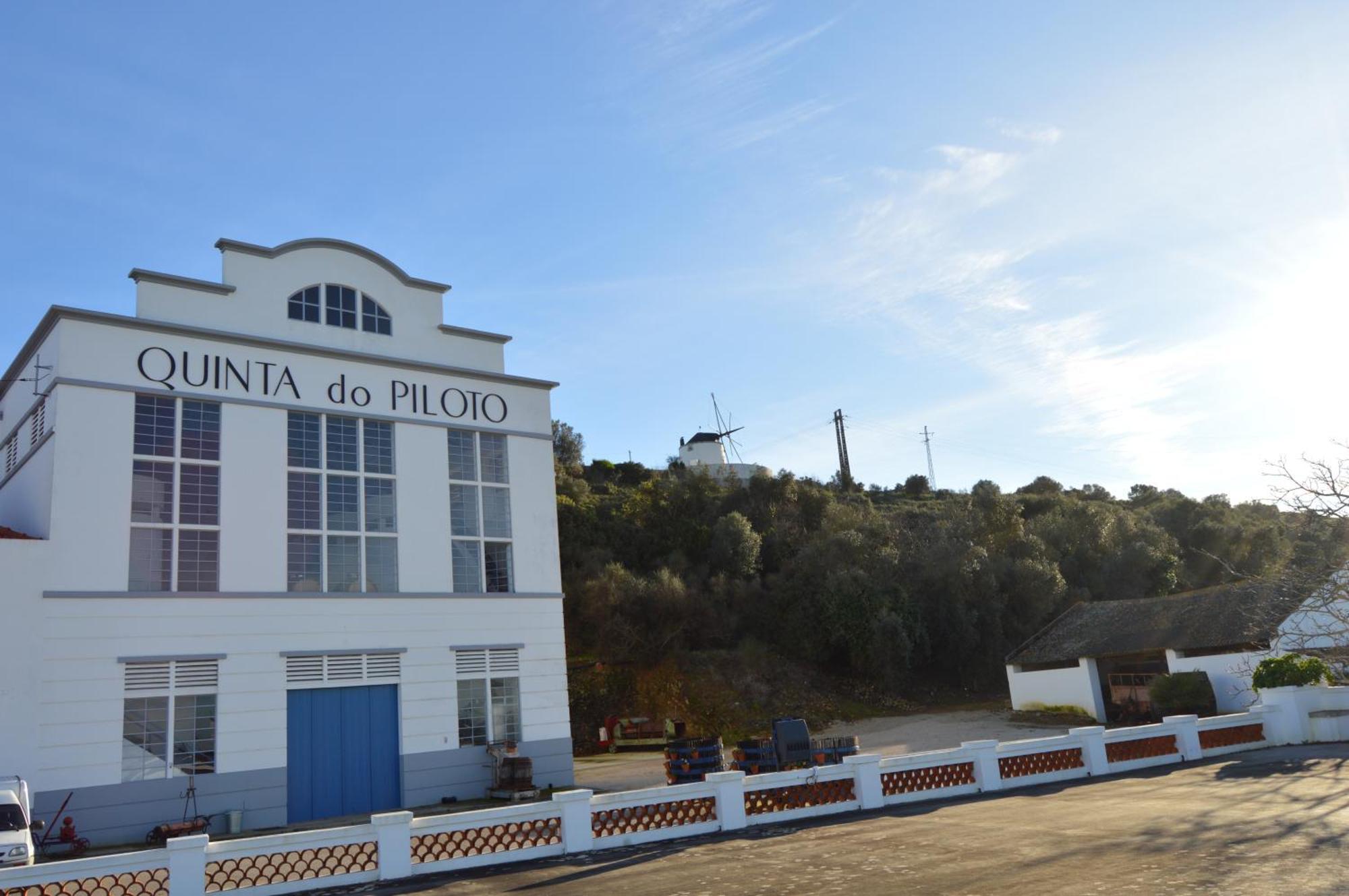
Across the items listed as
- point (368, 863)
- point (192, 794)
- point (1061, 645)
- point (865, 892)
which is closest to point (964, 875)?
point (865, 892)

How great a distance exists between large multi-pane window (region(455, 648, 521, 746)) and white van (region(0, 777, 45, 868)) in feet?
25.4

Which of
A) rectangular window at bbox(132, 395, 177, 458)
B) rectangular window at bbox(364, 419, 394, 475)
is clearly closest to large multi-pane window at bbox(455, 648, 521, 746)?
rectangular window at bbox(364, 419, 394, 475)

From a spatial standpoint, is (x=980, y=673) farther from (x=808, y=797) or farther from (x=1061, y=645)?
(x=808, y=797)

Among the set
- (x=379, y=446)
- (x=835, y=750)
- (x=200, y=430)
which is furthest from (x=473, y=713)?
(x=200, y=430)

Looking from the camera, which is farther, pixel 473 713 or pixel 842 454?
pixel 842 454

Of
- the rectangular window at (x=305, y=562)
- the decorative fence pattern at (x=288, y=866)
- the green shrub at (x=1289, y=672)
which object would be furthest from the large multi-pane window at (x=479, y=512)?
the green shrub at (x=1289, y=672)

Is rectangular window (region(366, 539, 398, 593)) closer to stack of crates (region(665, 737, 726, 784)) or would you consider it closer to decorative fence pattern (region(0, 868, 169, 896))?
stack of crates (region(665, 737, 726, 784))

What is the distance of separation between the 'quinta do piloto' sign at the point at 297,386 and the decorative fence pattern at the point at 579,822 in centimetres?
951

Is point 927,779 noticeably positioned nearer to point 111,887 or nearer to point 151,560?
point 111,887

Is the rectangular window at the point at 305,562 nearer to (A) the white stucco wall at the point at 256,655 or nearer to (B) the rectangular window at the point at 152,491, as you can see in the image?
(A) the white stucco wall at the point at 256,655

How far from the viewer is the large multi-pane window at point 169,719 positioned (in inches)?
624

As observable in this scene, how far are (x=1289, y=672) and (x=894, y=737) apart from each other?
12.0 m

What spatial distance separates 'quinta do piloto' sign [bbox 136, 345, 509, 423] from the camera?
17625 millimetres

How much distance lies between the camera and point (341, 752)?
1792cm
